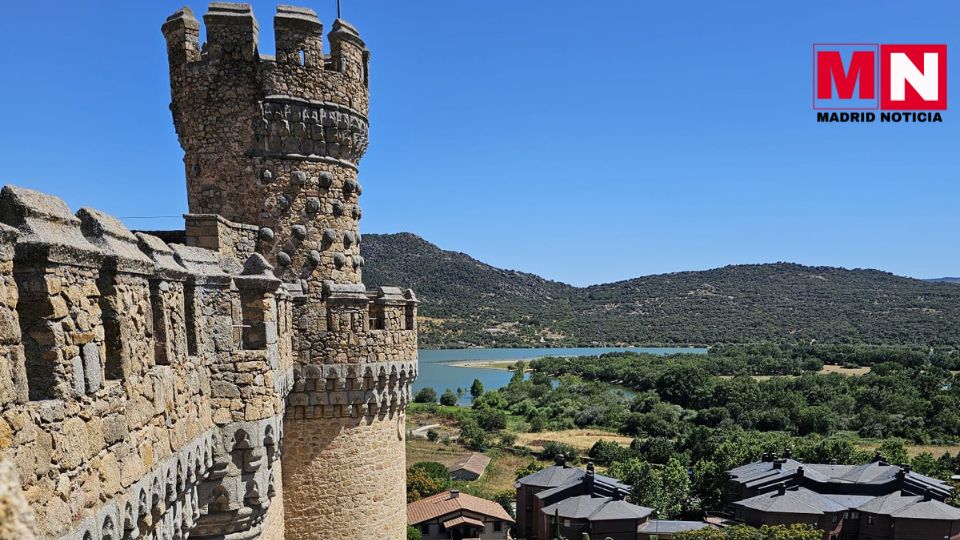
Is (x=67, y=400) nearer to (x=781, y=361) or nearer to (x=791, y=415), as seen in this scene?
(x=791, y=415)

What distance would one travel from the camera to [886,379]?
258ft

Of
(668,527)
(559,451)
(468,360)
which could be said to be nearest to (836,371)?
(559,451)

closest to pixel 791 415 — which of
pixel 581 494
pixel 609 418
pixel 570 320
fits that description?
pixel 609 418

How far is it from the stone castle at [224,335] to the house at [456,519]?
80.4 feet

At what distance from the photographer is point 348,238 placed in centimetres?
1034

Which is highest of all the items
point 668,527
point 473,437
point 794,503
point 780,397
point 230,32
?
point 230,32

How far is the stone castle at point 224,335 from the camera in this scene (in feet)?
11.5

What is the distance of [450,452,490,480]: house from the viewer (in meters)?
48.7

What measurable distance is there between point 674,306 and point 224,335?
174338 mm

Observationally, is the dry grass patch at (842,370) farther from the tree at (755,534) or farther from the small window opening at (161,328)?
the small window opening at (161,328)

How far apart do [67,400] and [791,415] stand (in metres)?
71.8

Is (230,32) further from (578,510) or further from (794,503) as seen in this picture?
(794,503)

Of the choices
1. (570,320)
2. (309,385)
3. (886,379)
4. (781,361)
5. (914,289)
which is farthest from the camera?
(570,320)

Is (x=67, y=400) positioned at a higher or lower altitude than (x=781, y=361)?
higher
